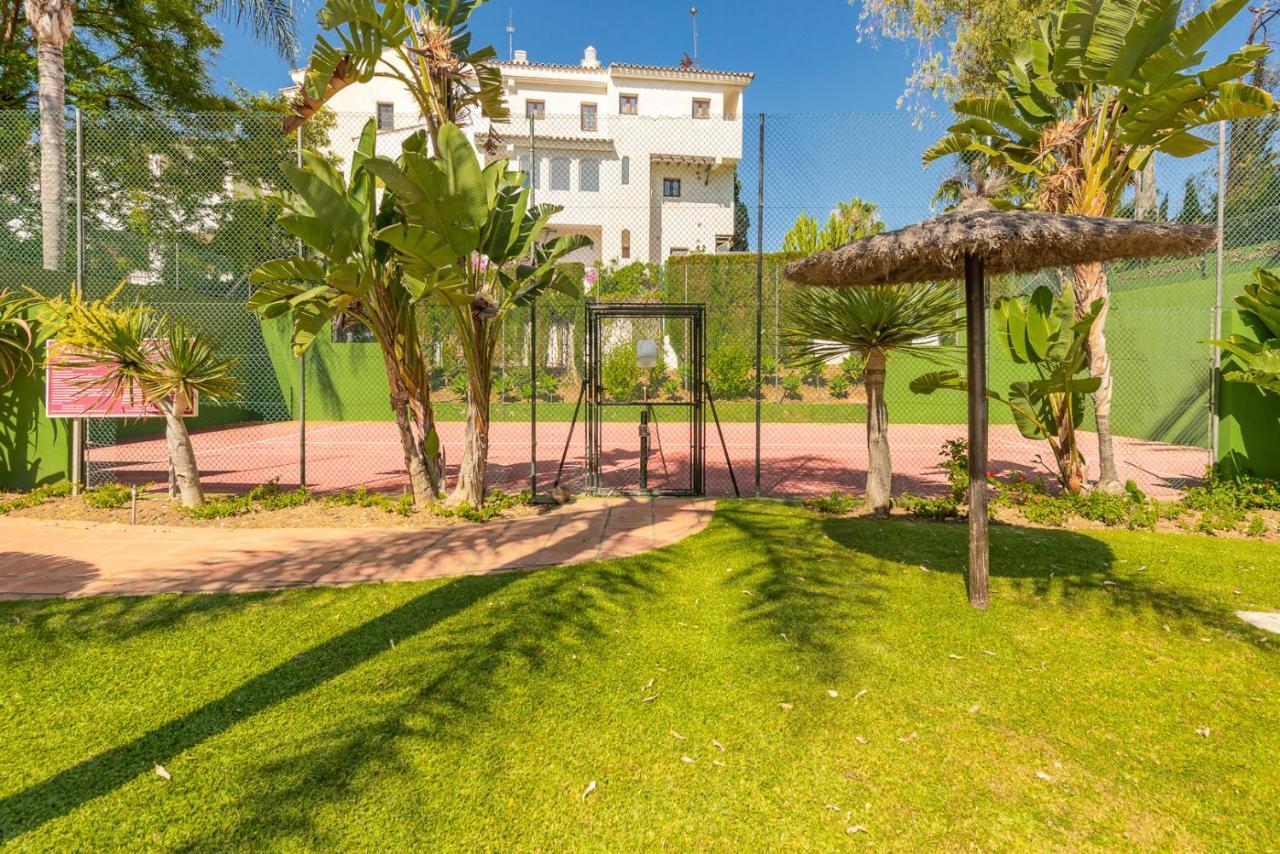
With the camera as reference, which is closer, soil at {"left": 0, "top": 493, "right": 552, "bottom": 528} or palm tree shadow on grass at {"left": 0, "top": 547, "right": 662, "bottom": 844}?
palm tree shadow on grass at {"left": 0, "top": 547, "right": 662, "bottom": 844}

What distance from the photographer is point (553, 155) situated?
2592cm

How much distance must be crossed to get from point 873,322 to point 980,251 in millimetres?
2506

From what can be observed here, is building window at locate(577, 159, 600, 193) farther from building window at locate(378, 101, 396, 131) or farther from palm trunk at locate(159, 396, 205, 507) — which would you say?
palm trunk at locate(159, 396, 205, 507)

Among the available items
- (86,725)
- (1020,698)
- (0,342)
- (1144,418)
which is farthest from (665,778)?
(1144,418)

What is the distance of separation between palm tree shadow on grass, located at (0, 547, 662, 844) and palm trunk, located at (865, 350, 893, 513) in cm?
293

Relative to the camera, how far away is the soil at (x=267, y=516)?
6.27m

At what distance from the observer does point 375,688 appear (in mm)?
3008

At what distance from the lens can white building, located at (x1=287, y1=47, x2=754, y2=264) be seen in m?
23.5

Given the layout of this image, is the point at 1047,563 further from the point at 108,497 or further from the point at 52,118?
the point at 52,118

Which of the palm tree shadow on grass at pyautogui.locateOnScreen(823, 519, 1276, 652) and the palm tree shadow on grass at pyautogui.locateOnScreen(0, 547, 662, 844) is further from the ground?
the palm tree shadow on grass at pyautogui.locateOnScreen(823, 519, 1276, 652)

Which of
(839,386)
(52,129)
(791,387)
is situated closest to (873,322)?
(52,129)

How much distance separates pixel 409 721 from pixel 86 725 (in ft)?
4.37

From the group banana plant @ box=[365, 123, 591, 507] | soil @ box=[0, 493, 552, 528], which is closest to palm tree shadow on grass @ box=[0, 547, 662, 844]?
soil @ box=[0, 493, 552, 528]

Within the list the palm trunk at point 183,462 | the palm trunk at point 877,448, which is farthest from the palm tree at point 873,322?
the palm trunk at point 183,462
